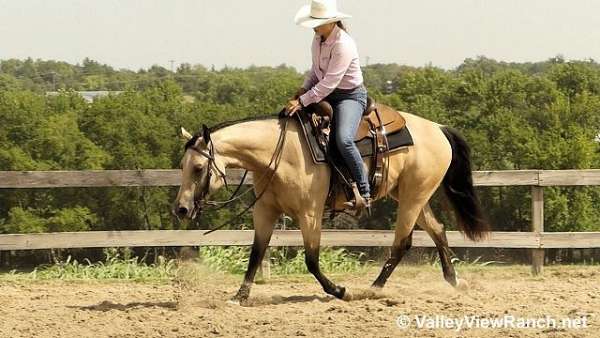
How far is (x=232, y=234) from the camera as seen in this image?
981cm

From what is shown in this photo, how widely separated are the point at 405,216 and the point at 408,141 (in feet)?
2.28

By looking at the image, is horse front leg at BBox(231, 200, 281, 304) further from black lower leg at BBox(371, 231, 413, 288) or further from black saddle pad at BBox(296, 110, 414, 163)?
black lower leg at BBox(371, 231, 413, 288)

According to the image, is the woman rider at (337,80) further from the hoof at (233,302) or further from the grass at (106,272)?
the grass at (106,272)

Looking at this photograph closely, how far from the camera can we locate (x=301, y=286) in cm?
904

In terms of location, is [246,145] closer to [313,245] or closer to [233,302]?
[313,245]

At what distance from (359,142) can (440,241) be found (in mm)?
1503

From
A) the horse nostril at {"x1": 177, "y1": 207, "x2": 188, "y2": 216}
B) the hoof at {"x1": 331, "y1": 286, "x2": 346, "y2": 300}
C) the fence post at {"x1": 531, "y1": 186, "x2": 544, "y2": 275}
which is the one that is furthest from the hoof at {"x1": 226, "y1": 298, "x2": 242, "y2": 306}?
the fence post at {"x1": 531, "y1": 186, "x2": 544, "y2": 275}

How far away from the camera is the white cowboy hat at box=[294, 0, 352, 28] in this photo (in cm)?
720

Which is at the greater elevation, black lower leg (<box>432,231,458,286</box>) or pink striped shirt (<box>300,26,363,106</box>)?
pink striped shirt (<box>300,26,363,106</box>)

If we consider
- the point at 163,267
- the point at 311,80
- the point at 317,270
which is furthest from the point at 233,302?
the point at 163,267

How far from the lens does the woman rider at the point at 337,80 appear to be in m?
7.23

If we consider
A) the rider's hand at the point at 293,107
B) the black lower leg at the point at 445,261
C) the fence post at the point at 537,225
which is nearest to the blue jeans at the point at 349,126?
the rider's hand at the point at 293,107

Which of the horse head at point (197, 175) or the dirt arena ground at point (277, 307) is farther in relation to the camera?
the horse head at point (197, 175)

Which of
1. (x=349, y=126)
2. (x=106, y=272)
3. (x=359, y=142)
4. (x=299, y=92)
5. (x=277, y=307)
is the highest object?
(x=299, y=92)
